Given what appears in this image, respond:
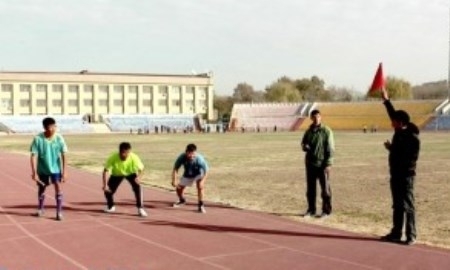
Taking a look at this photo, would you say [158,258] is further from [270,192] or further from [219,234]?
[270,192]

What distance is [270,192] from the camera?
612 inches

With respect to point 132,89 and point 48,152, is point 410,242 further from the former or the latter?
point 132,89

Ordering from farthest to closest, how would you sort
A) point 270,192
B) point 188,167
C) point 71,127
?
point 71,127 → point 270,192 → point 188,167

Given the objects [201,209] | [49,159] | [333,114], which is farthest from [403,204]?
[333,114]

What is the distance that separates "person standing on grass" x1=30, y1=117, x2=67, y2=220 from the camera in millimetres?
10945

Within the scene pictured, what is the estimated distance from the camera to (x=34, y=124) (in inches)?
3900

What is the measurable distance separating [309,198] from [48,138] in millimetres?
4871

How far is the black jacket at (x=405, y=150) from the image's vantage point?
9.02 metres

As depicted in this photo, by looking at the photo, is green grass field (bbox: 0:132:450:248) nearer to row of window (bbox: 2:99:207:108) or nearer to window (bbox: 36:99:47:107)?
row of window (bbox: 2:99:207:108)

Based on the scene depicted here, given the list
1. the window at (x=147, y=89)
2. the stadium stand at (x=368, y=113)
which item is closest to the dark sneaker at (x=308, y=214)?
the stadium stand at (x=368, y=113)

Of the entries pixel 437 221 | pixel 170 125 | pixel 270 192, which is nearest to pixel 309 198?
pixel 437 221

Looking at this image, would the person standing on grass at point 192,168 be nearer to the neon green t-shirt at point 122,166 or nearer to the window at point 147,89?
the neon green t-shirt at point 122,166

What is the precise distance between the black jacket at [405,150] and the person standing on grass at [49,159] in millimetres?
5669

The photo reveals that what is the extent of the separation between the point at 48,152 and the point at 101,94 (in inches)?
4049
